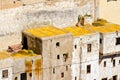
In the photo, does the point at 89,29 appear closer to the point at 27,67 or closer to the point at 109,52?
the point at 109,52

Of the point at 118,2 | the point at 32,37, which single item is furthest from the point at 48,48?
the point at 118,2

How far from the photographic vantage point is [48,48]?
47594 mm

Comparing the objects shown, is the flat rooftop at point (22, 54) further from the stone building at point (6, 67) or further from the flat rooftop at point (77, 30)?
the flat rooftop at point (77, 30)

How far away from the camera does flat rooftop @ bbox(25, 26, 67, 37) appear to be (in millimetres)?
48875

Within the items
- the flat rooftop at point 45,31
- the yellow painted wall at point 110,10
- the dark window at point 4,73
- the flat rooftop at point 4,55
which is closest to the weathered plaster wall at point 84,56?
the flat rooftop at point 45,31

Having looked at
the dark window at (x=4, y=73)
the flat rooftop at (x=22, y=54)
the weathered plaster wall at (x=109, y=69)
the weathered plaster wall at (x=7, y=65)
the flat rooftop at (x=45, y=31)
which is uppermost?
the flat rooftop at (x=45, y=31)

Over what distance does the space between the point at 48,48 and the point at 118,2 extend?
48.8ft

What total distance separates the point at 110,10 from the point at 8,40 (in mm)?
14107

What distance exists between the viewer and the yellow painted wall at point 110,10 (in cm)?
5722

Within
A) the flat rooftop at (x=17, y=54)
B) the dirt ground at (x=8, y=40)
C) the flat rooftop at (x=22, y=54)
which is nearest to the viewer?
the flat rooftop at (x=17, y=54)

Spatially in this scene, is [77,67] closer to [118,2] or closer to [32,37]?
[32,37]

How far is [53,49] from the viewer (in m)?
47.9

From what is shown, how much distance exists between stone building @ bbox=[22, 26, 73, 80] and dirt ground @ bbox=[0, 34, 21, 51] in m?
1.21

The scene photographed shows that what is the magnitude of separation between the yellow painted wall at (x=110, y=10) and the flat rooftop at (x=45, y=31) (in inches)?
325
